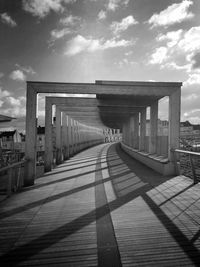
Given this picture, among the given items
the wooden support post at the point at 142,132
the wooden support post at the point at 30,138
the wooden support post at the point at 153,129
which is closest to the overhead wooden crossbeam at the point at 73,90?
the wooden support post at the point at 30,138

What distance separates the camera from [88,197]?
5.30 metres

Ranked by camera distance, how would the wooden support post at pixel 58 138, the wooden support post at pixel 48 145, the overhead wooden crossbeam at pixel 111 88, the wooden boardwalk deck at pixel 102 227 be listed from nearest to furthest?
1. the wooden boardwalk deck at pixel 102 227
2. the overhead wooden crossbeam at pixel 111 88
3. the wooden support post at pixel 48 145
4. the wooden support post at pixel 58 138

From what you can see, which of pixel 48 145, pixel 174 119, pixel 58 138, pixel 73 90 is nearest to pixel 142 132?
pixel 58 138

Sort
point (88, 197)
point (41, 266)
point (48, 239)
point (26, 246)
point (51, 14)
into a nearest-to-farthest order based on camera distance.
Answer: point (41, 266) → point (26, 246) → point (48, 239) → point (88, 197) → point (51, 14)

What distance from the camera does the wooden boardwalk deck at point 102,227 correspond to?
8.34 feet

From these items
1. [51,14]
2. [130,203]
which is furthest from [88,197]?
[51,14]

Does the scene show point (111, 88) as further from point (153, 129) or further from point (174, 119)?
point (153, 129)

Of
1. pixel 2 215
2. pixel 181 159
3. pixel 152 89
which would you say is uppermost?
pixel 152 89

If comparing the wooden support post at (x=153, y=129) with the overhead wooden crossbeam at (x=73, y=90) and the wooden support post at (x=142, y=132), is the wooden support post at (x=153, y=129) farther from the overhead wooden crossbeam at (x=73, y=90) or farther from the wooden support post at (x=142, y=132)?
the overhead wooden crossbeam at (x=73, y=90)

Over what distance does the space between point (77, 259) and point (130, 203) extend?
2.47 meters

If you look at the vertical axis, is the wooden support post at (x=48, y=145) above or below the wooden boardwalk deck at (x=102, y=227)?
above

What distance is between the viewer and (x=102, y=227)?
135 inches

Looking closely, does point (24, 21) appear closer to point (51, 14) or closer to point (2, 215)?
point (51, 14)

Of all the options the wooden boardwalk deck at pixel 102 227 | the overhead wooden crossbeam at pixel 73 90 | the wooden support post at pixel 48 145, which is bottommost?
the wooden boardwalk deck at pixel 102 227
